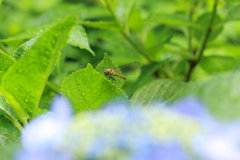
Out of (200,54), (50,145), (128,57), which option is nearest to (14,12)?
(128,57)

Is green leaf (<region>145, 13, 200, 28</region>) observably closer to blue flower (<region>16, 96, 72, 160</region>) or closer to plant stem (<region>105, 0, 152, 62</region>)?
plant stem (<region>105, 0, 152, 62</region>)

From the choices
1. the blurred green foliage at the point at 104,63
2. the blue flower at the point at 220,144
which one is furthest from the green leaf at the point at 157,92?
the blue flower at the point at 220,144

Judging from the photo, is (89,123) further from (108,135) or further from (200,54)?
(200,54)

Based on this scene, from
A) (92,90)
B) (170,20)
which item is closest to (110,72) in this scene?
(92,90)

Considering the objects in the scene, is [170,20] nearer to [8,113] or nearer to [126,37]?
[126,37]

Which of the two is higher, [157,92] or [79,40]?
[79,40]

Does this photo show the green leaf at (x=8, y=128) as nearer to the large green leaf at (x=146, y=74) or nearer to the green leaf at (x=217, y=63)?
the large green leaf at (x=146, y=74)
